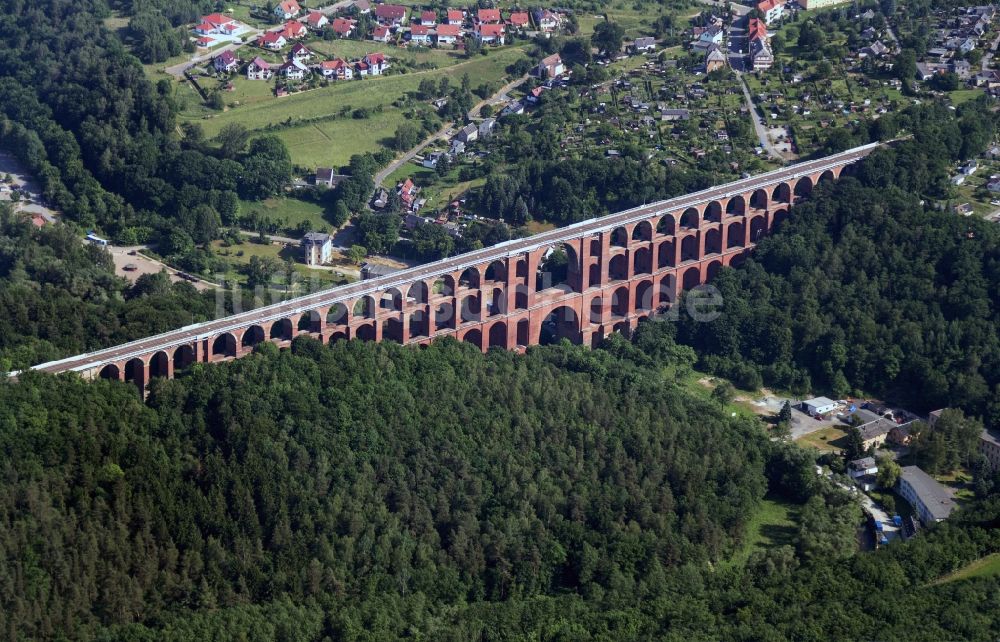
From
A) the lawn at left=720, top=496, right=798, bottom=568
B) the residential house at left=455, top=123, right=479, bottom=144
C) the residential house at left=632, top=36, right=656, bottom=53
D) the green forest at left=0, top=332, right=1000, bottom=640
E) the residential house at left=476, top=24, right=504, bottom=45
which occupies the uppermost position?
the residential house at left=476, top=24, right=504, bottom=45

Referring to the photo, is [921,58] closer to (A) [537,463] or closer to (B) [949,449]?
(B) [949,449]

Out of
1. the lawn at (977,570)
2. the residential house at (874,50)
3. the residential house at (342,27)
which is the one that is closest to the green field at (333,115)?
the residential house at (342,27)

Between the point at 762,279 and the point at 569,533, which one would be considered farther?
the point at 762,279

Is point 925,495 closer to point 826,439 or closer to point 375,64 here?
point 826,439

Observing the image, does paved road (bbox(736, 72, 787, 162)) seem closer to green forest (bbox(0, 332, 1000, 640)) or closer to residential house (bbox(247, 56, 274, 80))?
green forest (bbox(0, 332, 1000, 640))

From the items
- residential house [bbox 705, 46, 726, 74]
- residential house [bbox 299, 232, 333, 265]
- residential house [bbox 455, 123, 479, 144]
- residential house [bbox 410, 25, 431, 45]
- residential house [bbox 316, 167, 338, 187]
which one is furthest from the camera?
residential house [bbox 410, 25, 431, 45]

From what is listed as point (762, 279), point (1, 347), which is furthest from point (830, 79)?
point (1, 347)

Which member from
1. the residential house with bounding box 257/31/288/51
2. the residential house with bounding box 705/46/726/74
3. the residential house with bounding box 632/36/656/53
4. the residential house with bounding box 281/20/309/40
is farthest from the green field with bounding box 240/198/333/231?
the residential house with bounding box 632/36/656/53

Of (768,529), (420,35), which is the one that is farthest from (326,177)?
(768,529)
